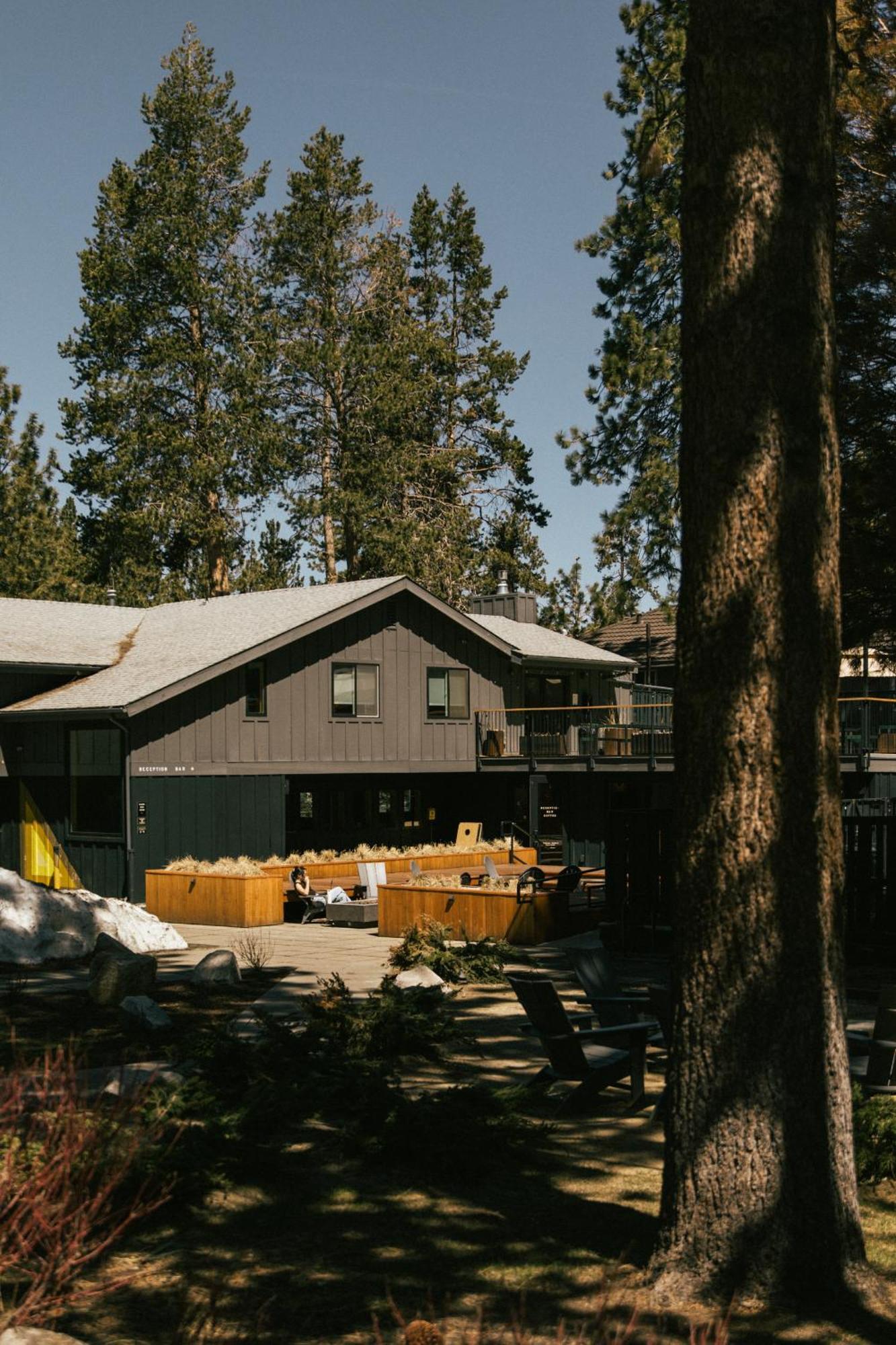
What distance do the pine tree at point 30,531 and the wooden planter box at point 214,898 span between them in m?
24.6

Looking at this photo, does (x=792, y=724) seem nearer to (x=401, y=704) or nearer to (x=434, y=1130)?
(x=434, y=1130)

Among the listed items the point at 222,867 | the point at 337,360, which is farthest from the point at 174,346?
the point at 222,867

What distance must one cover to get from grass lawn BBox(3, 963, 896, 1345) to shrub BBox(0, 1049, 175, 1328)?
9.7 inches

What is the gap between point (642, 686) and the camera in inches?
1679

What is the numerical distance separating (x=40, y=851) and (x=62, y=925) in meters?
12.8

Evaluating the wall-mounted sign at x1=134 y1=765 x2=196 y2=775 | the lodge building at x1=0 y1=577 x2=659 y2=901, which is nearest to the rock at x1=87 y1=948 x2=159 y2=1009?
the lodge building at x1=0 y1=577 x2=659 y2=901

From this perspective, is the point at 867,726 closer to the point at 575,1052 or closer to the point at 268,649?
the point at 268,649

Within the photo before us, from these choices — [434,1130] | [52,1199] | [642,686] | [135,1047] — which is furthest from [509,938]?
[642,686]

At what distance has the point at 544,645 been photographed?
44.0 m

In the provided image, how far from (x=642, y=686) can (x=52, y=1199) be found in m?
36.7

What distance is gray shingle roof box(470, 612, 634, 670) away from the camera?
139 feet

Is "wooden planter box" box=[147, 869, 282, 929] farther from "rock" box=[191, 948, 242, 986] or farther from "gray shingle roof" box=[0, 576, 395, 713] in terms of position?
"rock" box=[191, 948, 242, 986]

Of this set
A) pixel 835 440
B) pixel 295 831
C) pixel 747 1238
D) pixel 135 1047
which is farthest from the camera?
pixel 295 831

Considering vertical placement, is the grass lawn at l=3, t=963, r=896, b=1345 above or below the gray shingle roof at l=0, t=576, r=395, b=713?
below
